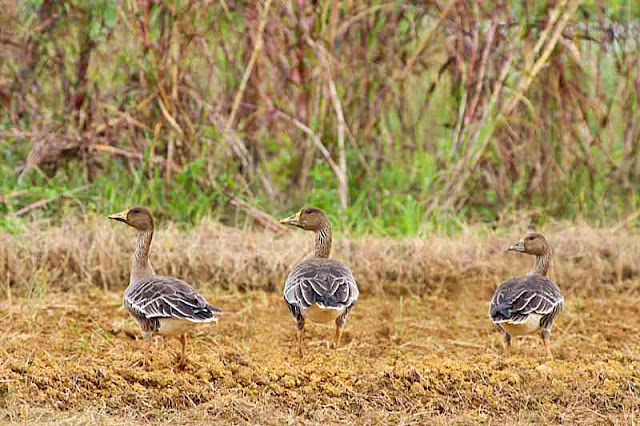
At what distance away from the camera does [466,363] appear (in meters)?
5.27

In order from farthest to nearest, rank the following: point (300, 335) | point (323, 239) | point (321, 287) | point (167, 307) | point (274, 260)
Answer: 1. point (274, 260)
2. point (323, 239)
3. point (300, 335)
4. point (321, 287)
5. point (167, 307)

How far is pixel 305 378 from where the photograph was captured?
4961 mm

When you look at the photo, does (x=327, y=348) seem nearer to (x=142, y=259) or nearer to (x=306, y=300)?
(x=306, y=300)

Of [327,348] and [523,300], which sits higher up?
[523,300]

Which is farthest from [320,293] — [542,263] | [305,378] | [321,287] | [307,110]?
[307,110]

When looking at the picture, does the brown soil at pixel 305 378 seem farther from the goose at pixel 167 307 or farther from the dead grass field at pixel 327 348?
the goose at pixel 167 307

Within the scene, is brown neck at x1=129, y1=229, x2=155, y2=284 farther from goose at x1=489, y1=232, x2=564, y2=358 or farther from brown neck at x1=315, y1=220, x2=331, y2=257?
goose at x1=489, y1=232, x2=564, y2=358

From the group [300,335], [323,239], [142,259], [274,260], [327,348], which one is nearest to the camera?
[300,335]

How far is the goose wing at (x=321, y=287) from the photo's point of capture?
5.46 m

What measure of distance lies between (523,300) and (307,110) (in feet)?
12.5

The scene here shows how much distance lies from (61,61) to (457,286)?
391 centimetres

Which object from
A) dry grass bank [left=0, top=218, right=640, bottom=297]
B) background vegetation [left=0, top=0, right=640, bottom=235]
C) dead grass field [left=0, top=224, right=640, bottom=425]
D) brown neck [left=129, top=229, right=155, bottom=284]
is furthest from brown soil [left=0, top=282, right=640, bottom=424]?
background vegetation [left=0, top=0, right=640, bottom=235]

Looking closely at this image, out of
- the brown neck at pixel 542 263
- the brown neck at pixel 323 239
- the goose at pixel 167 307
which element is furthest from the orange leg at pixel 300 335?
the brown neck at pixel 542 263

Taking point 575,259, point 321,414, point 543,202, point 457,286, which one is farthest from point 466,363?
point 543,202
